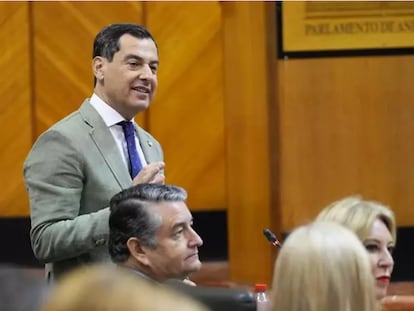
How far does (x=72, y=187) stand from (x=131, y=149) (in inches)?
8.2

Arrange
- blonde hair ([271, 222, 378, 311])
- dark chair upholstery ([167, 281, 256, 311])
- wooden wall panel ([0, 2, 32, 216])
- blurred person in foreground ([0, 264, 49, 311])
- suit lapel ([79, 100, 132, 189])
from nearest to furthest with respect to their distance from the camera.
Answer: blurred person in foreground ([0, 264, 49, 311]), blonde hair ([271, 222, 378, 311]), dark chair upholstery ([167, 281, 256, 311]), suit lapel ([79, 100, 132, 189]), wooden wall panel ([0, 2, 32, 216])

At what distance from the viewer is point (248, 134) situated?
154 inches

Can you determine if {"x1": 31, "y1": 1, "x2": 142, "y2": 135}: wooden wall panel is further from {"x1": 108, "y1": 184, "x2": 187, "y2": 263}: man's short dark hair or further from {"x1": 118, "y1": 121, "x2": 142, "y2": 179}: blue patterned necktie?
{"x1": 108, "y1": 184, "x2": 187, "y2": 263}: man's short dark hair

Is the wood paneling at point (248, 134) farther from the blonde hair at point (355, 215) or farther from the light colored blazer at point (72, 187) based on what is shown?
the blonde hair at point (355, 215)

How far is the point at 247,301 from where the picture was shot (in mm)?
1734

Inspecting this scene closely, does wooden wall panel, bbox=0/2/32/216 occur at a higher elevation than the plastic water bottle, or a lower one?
higher

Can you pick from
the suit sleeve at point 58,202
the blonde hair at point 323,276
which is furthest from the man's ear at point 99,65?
the blonde hair at point 323,276

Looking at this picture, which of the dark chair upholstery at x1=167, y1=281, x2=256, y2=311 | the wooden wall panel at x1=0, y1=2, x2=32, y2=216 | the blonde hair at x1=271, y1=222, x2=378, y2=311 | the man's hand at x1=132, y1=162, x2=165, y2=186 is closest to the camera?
the blonde hair at x1=271, y1=222, x2=378, y2=311

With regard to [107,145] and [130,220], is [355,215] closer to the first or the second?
[130,220]

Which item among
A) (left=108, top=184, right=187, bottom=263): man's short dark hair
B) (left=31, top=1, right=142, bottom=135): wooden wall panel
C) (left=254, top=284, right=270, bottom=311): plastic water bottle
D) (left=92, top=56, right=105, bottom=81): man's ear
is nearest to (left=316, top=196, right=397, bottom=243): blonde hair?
(left=254, top=284, right=270, bottom=311): plastic water bottle

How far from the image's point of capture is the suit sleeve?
7.45 ft

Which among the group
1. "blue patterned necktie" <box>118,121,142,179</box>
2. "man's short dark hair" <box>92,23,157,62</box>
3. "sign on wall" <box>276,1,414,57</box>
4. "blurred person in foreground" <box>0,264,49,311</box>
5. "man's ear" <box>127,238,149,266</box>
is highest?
"sign on wall" <box>276,1,414,57</box>

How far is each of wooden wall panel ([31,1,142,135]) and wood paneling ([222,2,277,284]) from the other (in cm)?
45

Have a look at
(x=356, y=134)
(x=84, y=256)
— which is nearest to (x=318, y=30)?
(x=356, y=134)
